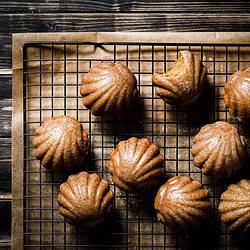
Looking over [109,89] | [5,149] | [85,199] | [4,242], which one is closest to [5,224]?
[4,242]

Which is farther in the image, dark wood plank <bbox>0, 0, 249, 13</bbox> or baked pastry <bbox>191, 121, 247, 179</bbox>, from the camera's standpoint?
dark wood plank <bbox>0, 0, 249, 13</bbox>

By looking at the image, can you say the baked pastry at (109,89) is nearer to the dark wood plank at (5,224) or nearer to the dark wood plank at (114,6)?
the dark wood plank at (114,6)

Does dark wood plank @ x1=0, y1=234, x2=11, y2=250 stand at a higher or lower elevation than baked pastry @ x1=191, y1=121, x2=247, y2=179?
lower

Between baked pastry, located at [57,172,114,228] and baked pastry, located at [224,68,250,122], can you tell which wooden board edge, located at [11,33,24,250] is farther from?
baked pastry, located at [224,68,250,122]

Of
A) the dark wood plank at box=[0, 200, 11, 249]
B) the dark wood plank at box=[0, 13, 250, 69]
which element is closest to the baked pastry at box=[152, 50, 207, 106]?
the dark wood plank at box=[0, 13, 250, 69]

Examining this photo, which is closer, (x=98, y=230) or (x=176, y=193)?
(x=176, y=193)

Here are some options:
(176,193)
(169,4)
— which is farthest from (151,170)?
(169,4)

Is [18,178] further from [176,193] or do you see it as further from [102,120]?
[176,193]
